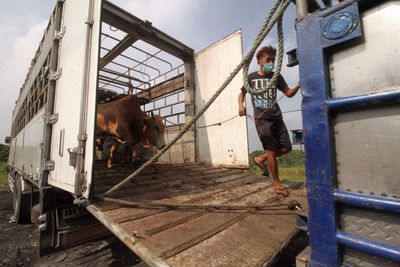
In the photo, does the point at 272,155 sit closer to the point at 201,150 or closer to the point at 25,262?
the point at 201,150

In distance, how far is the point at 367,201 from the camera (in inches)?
34.2

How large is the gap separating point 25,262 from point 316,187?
4272 mm

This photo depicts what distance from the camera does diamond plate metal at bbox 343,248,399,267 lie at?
0.84 meters

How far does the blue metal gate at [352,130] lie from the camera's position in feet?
2.76

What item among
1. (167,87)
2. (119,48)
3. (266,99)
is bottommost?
(266,99)

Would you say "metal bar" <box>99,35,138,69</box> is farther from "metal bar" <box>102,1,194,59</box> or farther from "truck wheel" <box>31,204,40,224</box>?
"truck wheel" <box>31,204,40,224</box>

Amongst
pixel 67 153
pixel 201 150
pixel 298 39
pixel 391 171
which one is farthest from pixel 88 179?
pixel 201 150

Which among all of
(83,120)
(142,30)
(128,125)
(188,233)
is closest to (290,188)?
(188,233)

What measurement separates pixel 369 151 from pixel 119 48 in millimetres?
5981

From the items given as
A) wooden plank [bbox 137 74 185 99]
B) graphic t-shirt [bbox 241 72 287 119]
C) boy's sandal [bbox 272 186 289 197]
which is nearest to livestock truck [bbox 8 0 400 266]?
boy's sandal [bbox 272 186 289 197]

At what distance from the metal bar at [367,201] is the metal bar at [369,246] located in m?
0.17

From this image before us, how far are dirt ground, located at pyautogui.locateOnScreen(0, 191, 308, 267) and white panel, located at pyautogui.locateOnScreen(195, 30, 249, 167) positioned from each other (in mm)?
2013

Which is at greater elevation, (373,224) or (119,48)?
(119,48)

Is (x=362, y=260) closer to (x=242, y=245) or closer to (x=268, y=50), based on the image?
(x=242, y=245)
